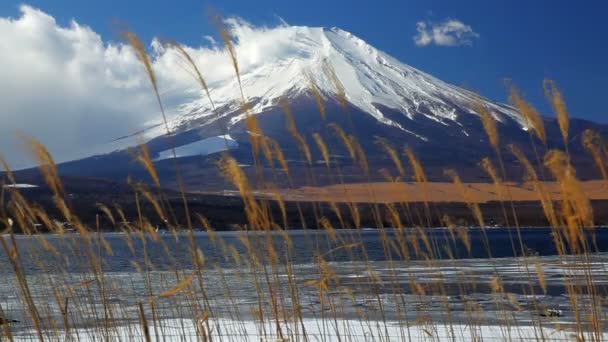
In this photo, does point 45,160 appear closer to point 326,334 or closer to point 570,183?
point 570,183

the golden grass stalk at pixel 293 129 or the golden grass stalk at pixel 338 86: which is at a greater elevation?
the golden grass stalk at pixel 338 86

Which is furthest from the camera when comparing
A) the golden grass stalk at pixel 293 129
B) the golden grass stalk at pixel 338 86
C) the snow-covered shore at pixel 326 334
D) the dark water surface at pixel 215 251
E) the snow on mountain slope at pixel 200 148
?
the snow on mountain slope at pixel 200 148

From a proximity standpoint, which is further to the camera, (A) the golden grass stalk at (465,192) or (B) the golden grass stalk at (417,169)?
(A) the golden grass stalk at (465,192)

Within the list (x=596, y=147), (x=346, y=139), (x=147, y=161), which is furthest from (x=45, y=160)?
(x=596, y=147)

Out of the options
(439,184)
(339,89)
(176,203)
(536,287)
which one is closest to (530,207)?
(439,184)

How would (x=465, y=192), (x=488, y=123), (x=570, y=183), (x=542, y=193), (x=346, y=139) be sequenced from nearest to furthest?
1. (x=570, y=183)
2. (x=488, y=123)
3. (x=542, y=193)
4. (x=346, y=139)
5. (x=465, y=192)

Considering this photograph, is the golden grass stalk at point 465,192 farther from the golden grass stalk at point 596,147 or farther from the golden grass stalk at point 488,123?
the golden grass stalk at point 596,147

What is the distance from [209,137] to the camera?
18562 cm

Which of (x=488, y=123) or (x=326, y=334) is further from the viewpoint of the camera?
(x=326, y=334)

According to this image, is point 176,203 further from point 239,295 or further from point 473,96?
point 473,96

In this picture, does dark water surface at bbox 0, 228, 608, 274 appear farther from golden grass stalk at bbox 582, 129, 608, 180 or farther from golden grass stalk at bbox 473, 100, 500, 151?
golden grass stalk at bbox 473, 100, 500, 151

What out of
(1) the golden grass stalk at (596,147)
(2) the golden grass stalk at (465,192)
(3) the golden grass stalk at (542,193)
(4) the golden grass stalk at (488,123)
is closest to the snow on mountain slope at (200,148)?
(2) the golden grass stalk at (465,192)

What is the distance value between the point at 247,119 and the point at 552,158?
138cm

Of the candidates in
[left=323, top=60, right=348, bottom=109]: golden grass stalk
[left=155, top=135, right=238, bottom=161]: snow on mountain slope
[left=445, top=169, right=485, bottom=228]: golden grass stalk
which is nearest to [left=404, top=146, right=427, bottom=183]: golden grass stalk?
[left=445, top=169, right=485, bottom=228]: golden grass stalk
